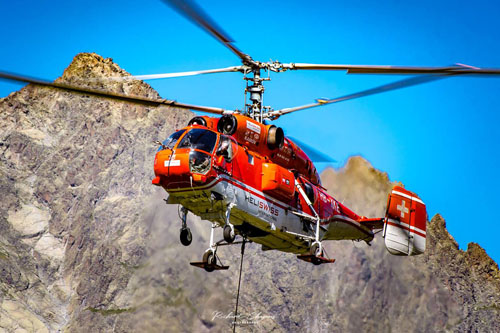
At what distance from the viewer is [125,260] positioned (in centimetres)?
11975

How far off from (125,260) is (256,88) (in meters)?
91.9

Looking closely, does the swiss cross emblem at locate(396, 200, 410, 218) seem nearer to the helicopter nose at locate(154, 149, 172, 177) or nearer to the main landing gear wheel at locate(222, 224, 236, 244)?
the main landing gear wheel at locate(222, 224, 236, 244)

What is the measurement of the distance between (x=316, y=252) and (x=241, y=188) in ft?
14.3

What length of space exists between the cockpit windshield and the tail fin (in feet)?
32.1

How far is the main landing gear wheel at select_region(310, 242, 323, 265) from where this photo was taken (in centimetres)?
3131

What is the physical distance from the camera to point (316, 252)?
31.6 meters

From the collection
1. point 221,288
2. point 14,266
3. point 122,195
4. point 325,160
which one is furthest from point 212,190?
point 14,266

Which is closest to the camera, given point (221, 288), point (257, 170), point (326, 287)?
point (257, 170)

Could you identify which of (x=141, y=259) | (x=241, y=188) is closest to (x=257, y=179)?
(x=241, y=188)

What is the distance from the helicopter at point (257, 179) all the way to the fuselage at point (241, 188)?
1.4 inches

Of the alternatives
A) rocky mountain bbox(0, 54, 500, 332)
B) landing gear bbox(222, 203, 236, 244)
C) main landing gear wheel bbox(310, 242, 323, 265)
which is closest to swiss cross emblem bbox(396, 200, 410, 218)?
main landing gear wheel bbox(310, 242, 323, 265)

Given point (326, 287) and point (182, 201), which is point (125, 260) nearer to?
point (326, 287)

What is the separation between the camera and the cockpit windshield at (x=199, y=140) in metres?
28.0

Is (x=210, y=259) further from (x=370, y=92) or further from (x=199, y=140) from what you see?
(x=370, y=92)
